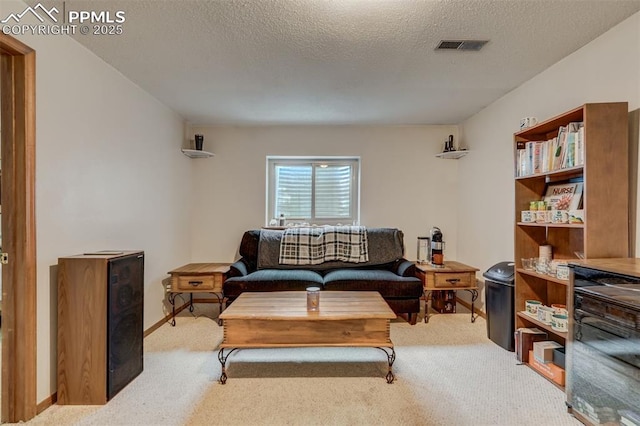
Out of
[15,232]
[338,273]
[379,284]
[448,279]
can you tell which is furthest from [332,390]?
[15,232]

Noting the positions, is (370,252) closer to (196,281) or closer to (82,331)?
(196,281)

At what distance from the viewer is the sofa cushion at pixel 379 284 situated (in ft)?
10.5

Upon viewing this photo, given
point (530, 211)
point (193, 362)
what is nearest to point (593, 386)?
point (530, 211)

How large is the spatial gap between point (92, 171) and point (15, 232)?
26.8 inches

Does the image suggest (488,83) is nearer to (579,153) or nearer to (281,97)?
(579,153)

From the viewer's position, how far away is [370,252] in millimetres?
3787

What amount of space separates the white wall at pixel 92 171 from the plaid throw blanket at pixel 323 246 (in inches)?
52.9

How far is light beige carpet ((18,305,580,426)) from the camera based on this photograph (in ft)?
5.90

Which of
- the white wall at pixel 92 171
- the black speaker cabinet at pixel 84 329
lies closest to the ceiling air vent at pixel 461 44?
the white wall at pixel 92 171

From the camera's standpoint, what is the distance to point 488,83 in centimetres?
282

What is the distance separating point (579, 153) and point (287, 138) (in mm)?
3089

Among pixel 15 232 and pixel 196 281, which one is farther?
pixel 196 281

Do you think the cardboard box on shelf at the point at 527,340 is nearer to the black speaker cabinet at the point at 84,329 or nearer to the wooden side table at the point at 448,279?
the wooden side table at the point at 448,279

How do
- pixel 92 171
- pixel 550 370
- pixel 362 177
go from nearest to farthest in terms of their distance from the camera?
pixel 550 370
pixel 92 171
pixel 362 177
